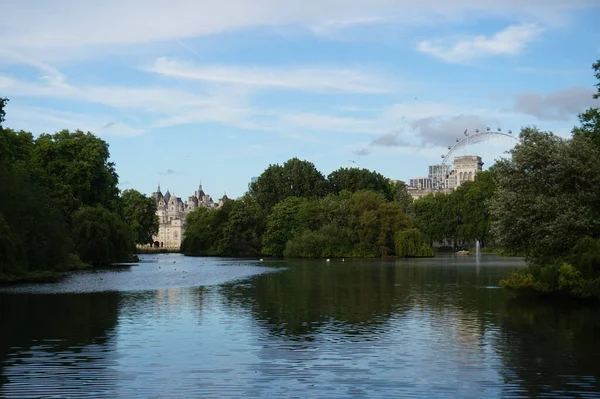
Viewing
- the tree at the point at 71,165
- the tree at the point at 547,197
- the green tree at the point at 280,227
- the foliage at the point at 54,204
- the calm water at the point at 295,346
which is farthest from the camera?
the green tree at the point at 280,227

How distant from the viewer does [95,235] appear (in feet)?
232

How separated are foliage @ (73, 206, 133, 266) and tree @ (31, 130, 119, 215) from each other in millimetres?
2283

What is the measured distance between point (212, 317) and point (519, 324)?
11.4 metres

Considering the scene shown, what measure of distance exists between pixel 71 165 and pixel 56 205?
1676 centimetres

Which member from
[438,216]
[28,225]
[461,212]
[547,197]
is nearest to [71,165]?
[28,225]

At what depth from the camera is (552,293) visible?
3425 cm

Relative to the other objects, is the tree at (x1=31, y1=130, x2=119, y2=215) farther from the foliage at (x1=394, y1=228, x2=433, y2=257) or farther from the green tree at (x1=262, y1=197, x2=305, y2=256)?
the foliage at (x1=394, y1=228, x2=433, y2=257)

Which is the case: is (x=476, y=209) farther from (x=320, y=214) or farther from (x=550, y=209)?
(x=550, y=209)

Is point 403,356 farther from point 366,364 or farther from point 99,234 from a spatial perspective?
point 99,234

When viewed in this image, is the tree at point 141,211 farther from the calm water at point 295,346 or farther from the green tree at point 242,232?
the calm water at point 295,346

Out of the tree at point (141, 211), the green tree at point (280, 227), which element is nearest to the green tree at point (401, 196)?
the green tree at point (280, 227)

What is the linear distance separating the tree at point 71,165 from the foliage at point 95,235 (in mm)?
2283

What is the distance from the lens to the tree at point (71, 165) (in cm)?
7456

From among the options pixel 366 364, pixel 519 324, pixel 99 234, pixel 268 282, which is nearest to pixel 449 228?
pixel 99 234
